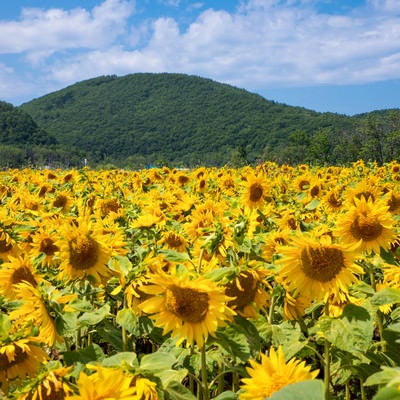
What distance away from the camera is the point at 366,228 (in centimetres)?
254

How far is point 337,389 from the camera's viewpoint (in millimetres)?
3273

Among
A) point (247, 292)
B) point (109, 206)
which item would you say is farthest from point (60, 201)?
point (247, 292)

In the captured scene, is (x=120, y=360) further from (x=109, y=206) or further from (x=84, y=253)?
(x=109, y=206)

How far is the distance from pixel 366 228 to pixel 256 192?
1893 millimetres

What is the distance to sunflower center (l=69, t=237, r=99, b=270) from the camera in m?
2.37

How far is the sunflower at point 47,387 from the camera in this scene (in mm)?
1254

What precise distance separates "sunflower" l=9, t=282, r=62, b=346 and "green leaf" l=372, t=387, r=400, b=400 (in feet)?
4.32

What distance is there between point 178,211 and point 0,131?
73214mm

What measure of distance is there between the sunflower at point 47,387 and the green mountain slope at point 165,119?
7564 centimetres

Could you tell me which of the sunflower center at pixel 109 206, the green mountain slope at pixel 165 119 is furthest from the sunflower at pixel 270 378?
the green mountain slope at pixel 165 119

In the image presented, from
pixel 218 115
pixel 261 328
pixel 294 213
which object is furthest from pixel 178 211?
pixel 218 115

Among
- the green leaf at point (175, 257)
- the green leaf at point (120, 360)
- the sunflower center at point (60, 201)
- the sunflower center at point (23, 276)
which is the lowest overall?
the green leaf at point (120, 360)

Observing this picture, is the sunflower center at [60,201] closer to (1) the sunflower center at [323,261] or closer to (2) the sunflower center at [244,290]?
(2) the sunflower center at [244,290]

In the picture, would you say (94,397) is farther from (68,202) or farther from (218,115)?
(218,115)
